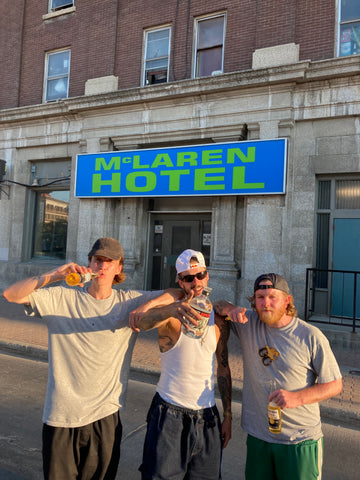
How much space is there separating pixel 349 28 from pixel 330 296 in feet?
22.6

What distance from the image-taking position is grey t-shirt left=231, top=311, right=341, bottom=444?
2246mm

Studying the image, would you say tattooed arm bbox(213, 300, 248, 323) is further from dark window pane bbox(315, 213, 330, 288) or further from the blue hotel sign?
dark window pane bbox(315, 213, 330, 288)

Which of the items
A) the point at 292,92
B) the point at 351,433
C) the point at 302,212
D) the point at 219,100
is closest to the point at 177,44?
the point at 219,100

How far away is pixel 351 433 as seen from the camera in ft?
15.0

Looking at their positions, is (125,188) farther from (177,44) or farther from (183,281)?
(183,281)

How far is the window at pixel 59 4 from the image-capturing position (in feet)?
44.7

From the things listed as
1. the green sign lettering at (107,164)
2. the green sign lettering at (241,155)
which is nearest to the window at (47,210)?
the green sign lettering at (107,164)

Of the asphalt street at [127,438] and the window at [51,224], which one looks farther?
the window at [51,224]

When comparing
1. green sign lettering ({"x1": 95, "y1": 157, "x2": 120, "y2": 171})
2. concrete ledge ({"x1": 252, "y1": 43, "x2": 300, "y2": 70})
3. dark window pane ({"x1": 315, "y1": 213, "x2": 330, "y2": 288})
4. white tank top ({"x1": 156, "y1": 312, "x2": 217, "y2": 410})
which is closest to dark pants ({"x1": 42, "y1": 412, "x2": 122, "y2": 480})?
white tank top ({"x1": 156, "y1": 312, "x2": 217, "y2": 410})

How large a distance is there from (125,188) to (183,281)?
31.3ft

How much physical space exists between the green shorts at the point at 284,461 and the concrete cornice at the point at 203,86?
925cm

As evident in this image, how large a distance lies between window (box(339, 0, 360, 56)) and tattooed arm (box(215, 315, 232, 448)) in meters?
9.80

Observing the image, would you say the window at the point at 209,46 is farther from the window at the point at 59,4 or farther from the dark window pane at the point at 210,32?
the window at the point at 59,4

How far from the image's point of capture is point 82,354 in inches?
94.3
